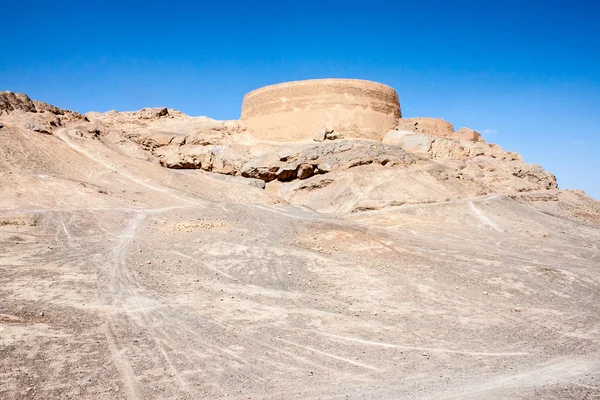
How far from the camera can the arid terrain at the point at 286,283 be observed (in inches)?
201

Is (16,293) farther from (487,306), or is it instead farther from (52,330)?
(487,306)

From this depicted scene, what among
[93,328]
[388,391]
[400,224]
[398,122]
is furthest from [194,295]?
[398,122]

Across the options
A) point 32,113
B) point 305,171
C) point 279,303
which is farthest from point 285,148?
point 279,303

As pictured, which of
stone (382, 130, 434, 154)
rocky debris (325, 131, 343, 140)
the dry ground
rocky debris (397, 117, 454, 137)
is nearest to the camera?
the dry ground

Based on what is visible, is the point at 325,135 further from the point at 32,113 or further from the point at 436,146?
the point at 32,113

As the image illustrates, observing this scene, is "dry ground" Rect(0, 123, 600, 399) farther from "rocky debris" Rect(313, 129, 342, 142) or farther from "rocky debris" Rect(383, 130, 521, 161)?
"rocky debris" Rect(383, 130, 521, 161)

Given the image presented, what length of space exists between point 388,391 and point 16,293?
670 centimetres

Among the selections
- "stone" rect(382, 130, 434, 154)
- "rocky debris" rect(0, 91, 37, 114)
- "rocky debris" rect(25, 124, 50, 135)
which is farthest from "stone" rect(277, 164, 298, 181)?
"rocky debris" rect(0, 91, 37, 114)

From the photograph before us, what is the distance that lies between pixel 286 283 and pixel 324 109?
62.0ft

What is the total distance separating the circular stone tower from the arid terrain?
325cm

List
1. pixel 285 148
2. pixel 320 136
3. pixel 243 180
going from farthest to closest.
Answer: pixel 285 148
pixel 320 136
pixel 243 180

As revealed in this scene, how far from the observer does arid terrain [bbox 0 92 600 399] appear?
5.12 metres

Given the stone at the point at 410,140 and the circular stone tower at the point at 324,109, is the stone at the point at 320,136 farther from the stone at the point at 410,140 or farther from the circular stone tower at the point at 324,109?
the stone at the point at 410,140

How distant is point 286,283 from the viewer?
950cm
